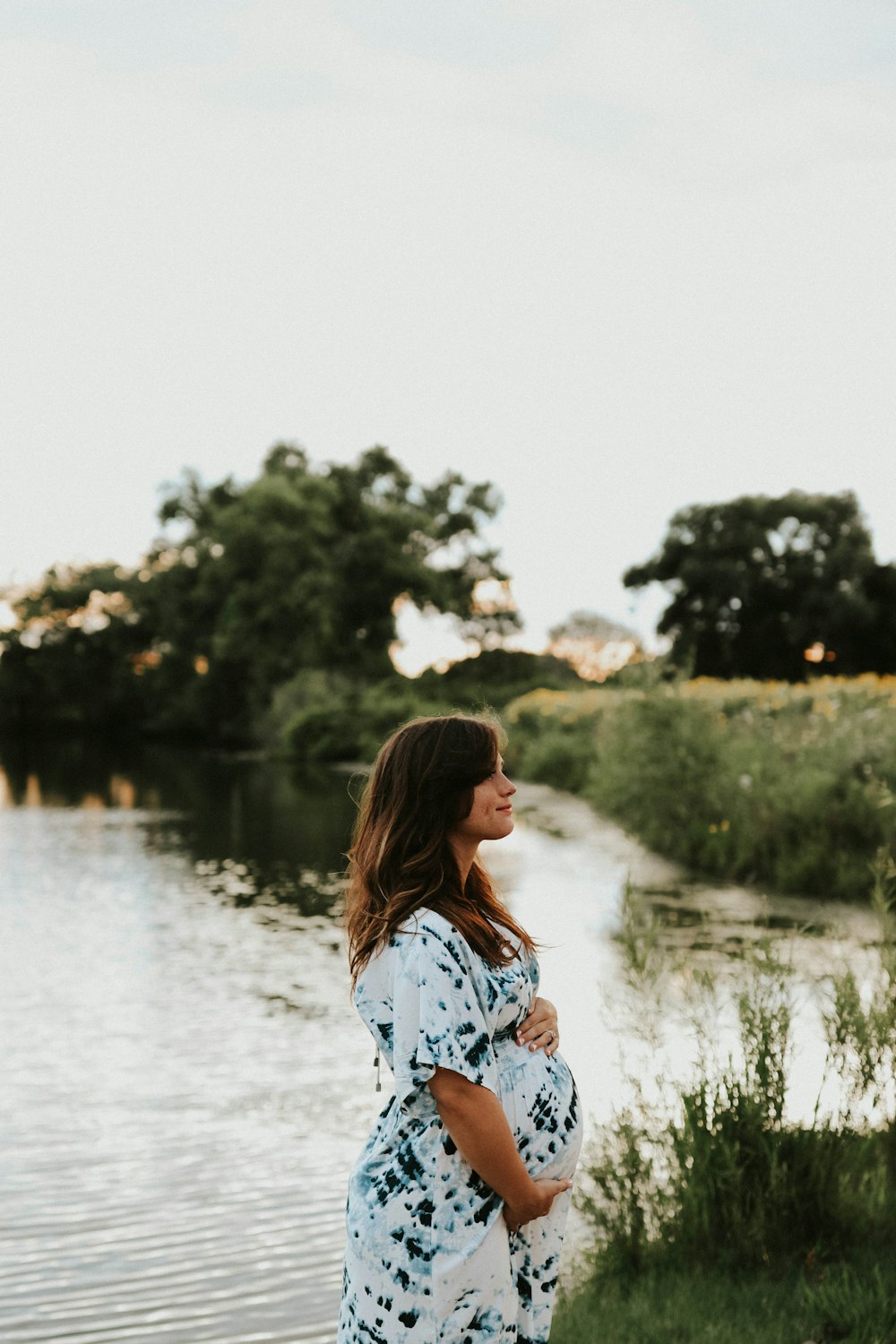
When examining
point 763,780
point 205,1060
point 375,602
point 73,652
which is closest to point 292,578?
point 375,602

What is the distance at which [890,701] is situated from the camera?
53.2ft

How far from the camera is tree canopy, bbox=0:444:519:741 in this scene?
2174 inches

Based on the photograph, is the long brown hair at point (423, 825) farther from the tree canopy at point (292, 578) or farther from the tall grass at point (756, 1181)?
the tree canopy at point (292, 578)

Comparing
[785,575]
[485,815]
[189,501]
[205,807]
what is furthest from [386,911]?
[189,501]

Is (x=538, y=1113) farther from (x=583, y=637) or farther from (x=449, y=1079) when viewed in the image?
(x=583, y=637)

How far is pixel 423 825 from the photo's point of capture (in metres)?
2.51

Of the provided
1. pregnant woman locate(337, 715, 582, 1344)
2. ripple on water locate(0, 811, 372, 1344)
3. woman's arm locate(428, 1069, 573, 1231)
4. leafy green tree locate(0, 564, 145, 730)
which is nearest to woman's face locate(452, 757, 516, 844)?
pregnant woman locate(337, 715, 582, 1344)

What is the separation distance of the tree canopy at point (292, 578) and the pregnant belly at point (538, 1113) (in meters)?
52.4

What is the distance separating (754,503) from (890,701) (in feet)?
107

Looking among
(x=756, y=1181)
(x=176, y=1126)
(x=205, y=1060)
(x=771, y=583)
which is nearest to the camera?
(x=756, y=1181)

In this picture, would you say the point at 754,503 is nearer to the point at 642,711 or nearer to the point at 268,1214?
the point at 642,711

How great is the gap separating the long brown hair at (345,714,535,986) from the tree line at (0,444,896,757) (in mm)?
36827

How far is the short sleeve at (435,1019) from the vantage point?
2266 mm

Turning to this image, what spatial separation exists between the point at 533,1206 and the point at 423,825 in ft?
2.17
